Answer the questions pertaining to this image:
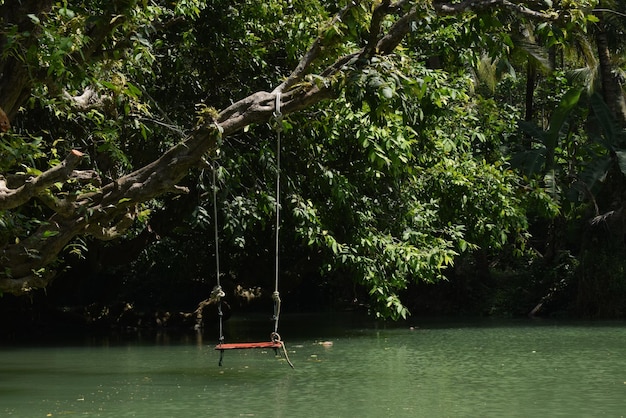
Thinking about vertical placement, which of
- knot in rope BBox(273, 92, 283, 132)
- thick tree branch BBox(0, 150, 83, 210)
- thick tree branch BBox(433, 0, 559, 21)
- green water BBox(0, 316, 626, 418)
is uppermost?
thick tree branch BBox(433, 0, 559, 21)

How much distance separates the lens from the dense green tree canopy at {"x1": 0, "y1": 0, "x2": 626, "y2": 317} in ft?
30.9

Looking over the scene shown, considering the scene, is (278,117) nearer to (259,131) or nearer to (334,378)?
(334,378)

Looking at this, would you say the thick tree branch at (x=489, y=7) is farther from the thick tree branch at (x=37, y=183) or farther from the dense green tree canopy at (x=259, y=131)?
the thick tree branch at (x=37, y=183)

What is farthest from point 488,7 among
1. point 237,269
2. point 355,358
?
point 237,269

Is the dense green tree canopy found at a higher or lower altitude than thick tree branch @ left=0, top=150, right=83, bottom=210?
higher

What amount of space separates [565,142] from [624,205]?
2.07 meters

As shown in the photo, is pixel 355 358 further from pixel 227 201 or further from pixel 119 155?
pixel 119 155

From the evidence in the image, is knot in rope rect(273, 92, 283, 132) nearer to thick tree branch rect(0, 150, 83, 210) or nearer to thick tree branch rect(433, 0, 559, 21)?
thick tree branch rect(433, 0, 559, 21)

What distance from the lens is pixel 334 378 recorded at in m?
11.8

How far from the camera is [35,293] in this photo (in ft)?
74.3

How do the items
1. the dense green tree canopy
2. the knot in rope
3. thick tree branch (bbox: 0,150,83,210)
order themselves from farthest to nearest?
the knot in rope, the dense green tree canopy, thick tree branch (bbox: 0,150,83,210)

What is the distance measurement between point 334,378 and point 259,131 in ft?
20.4

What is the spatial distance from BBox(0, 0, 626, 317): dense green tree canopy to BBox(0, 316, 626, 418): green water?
127cm

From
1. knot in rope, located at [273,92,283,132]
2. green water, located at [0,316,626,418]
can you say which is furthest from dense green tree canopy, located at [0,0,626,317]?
green water, located at [0,316,626,418]
